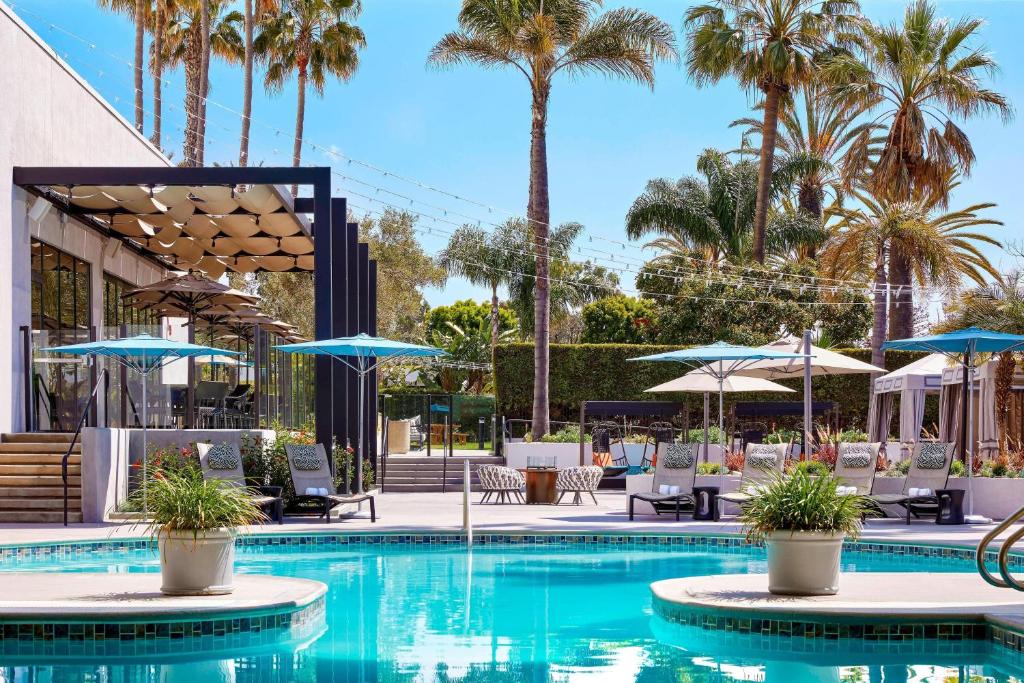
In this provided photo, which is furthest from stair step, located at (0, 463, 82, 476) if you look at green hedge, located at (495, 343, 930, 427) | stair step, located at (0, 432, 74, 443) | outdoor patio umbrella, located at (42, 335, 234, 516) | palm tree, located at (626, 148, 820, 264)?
palm tree, located at (626, 148, 820, 264)

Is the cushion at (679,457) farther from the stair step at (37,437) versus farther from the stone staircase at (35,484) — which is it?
the stair step at (37,437)

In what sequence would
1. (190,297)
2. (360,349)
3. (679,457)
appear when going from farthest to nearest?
(190,297) < (360,349) < (679,457)

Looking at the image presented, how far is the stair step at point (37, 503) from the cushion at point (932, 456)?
36.2 feet

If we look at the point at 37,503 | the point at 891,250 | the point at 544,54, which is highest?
the point at 544,54

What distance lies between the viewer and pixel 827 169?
40656mm

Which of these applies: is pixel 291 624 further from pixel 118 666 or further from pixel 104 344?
pixel 104 344

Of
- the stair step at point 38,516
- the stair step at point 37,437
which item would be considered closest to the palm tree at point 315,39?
the stair step at point 37,437

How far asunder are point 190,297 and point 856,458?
11422 mm

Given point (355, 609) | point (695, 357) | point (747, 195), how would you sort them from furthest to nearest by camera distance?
point (747, 195)
point (695, 357)
point (355, 609)

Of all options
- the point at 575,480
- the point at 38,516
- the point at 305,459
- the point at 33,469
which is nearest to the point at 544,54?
the point at 575,480

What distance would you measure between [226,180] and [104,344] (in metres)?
3.14

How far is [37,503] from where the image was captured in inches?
622

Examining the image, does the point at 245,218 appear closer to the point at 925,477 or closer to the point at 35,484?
the point at 35,484

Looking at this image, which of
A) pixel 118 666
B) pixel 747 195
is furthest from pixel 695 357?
pixel 747 195
